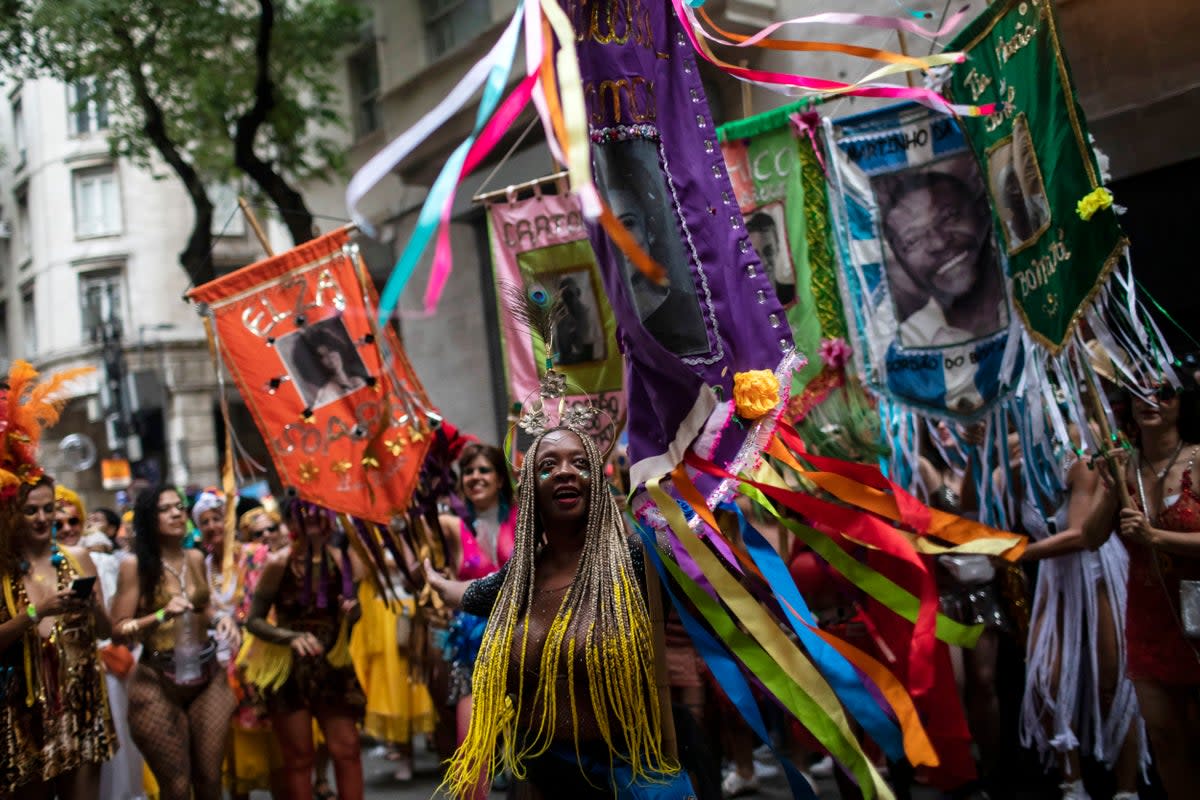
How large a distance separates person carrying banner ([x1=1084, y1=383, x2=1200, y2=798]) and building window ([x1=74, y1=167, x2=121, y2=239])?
28992 millimetres

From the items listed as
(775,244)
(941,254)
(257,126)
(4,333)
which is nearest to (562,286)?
(775,244)

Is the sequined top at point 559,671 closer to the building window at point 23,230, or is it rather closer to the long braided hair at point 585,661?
Result: the long braided hair at point 585,661

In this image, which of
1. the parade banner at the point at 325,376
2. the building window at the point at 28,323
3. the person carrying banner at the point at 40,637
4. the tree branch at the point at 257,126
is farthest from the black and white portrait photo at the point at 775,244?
the building window at the point at 28,323

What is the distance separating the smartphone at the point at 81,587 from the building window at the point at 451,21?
31.4 feet

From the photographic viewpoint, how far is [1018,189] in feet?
15.7

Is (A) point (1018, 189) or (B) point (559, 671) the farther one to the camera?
(A) point (1018, 189)

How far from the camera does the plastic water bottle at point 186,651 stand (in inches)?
228

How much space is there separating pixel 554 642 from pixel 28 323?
32326 mm

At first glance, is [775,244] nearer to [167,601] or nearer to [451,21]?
[167,601]

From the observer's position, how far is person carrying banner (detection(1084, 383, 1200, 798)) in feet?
14.0

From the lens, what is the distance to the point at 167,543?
6082 millimetres

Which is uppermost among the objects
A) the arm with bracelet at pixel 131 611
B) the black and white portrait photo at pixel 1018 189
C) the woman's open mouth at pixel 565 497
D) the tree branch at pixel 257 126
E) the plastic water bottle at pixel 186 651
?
the tree branch at pixel 257 126

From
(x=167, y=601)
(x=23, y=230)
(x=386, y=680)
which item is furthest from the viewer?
(x=23, y=230)

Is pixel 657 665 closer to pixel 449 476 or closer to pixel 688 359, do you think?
pixel 688 359
